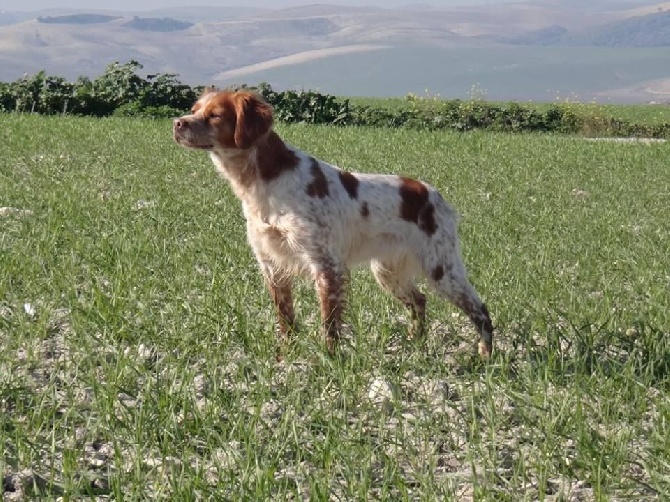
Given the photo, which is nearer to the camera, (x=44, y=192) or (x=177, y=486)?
(x=177, y=486)

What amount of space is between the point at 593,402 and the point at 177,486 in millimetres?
1932

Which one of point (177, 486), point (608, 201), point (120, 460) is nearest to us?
point (177, 486)

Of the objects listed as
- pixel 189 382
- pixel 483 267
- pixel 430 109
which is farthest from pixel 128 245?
pixel 430 109

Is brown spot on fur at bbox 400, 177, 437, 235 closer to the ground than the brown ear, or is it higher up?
closer to the ground

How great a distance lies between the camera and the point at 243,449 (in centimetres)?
346

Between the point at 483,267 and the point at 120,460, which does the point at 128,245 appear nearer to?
the point at 483,267

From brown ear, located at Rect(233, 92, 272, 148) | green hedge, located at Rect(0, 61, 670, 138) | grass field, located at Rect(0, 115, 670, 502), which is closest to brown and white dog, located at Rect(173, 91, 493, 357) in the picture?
brown ear, located at Rect(233, 92, 272, 148)

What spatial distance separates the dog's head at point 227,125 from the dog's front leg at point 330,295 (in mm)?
747

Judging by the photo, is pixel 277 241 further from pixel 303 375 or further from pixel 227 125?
pixel 303 375

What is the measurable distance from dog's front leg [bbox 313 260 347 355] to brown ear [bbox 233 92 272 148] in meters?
0.73

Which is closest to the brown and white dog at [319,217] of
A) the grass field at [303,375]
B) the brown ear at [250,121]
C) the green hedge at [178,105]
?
the brown ear at [250,121]

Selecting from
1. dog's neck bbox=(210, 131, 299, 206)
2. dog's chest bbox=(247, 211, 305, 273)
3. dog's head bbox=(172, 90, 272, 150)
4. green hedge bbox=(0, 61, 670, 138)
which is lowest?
green hedge bbox=(0, 61, 670, 138)

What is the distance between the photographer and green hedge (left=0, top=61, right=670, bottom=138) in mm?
23625

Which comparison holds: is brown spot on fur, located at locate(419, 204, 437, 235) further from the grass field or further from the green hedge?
the green hedge
